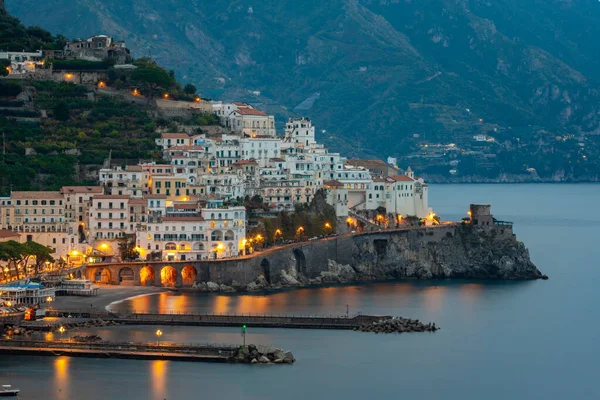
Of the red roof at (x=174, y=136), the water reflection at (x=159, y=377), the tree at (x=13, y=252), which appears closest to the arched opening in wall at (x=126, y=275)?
the tree at (x=13, y=252)

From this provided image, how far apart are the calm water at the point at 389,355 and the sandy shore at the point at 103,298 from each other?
4.37 feet

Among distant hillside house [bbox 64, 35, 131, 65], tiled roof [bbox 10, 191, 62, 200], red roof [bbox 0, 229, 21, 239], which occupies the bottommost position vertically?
red roof [bbox 0, 229, 21, 239]

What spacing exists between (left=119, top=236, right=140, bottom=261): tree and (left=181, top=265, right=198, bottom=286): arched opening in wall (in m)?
3.18

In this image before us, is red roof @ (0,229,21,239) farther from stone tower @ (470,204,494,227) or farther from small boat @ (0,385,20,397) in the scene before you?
stone tower @ (470,204,494,227)

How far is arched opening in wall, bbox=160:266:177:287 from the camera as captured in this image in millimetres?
87375

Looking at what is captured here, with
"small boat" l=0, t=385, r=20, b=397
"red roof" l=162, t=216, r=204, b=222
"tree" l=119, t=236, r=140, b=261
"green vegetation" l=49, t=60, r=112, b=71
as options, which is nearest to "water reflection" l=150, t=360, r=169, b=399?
"small boat" l=0, t=385, r=20, b=397

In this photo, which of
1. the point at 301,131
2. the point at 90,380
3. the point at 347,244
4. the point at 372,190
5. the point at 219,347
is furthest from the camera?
the point at 301,131

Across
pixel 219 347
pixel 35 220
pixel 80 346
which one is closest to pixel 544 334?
pixel 219 347

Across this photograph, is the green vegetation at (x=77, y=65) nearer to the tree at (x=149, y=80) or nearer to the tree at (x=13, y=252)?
the tree at (x=149, y=80)

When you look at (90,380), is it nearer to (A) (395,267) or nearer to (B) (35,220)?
(B) (35,220)

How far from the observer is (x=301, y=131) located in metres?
112

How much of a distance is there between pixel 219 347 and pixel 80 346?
636 centimetres

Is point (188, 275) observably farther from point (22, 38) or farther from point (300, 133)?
point (22, 38)

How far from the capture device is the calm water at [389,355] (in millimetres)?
62062
